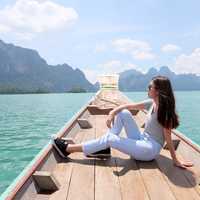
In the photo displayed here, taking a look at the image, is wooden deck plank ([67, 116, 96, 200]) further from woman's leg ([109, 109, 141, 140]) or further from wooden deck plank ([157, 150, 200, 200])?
wooden deck plank ([157, 150, 200, 200])

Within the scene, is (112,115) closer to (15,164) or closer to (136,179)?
(136,179)

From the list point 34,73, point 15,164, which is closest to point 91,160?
point 15,164

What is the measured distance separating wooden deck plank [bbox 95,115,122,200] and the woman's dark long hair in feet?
2.39

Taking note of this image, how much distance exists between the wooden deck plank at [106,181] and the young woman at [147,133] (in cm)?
16

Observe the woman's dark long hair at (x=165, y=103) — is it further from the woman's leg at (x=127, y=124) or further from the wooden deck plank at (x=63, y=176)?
the wooden deck plank at (x=63, y=176)

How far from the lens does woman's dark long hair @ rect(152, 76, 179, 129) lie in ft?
10.9

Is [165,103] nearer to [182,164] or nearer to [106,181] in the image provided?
[182,164]

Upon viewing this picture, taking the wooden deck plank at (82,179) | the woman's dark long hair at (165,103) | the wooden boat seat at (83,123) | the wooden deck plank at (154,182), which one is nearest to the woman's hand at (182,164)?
the wooden deck plank at (154,182)

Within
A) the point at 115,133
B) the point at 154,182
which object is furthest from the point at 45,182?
the point at 115,133

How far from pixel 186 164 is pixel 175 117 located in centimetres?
53

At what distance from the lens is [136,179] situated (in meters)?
3.13

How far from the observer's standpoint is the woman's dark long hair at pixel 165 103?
10.9 feet

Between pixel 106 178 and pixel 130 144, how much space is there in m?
0.52

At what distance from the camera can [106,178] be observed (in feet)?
10.3
